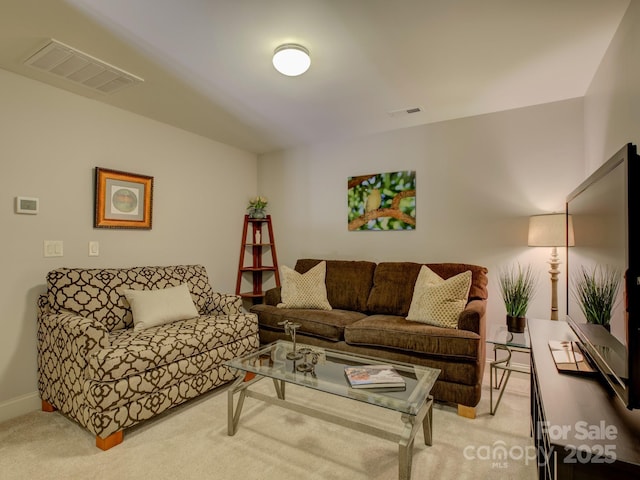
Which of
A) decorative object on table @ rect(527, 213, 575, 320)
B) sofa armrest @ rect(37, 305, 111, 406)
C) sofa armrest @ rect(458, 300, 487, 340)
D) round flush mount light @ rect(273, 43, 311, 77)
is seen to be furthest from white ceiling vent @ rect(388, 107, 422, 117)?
sofa armrest @ rect(37, 305, 111, 406)

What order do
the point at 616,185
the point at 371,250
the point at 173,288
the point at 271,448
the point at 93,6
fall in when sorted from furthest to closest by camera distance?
1. the point at 371,250
2. the point at 173,288
3. the point at 271,448
4. the point at 93,6
5. the point at 616,185

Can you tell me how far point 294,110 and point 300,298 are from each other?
5.85 ft

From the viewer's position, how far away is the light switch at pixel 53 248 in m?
2.48

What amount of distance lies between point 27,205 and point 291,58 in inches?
84.3

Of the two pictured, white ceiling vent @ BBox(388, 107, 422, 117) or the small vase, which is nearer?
white ceiling vent @ BBox(388, 107, 422, 117)

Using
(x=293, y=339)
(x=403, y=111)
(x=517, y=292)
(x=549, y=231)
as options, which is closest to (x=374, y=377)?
(x=293, y=339)

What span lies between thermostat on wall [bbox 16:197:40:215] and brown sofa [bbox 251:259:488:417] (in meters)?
1.94

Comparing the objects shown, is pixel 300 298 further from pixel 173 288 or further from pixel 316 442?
pixel 316 442

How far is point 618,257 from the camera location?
114 centimetres

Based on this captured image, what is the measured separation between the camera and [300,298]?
3.29 m

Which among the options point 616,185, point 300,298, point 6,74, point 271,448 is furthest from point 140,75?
point 616,185

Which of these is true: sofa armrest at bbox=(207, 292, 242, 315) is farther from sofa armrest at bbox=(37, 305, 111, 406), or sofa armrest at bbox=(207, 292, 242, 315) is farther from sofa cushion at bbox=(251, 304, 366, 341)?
sofa armrest at bbox=(37, 305, 111, 406)

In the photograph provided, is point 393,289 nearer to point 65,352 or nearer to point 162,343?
point 162,343

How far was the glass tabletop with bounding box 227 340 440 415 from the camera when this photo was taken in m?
1.62
